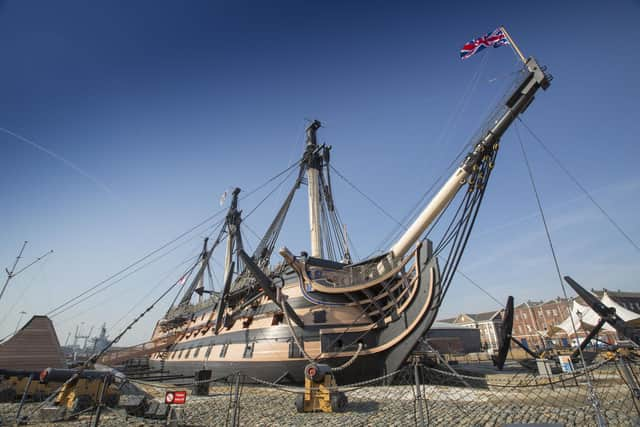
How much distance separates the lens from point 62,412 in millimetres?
7887

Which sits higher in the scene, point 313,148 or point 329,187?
point 313,148

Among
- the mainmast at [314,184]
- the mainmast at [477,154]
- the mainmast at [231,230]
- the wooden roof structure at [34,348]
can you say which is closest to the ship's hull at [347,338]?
the mainmast at [477,154]

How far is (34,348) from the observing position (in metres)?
19.0

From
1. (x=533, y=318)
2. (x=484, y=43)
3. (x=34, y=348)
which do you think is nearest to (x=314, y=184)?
(x=484, y=43)

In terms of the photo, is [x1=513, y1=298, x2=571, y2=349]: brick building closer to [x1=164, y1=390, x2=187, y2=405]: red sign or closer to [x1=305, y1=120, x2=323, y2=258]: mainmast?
[x1=305, y1=120, x2=323, y2=258]: mainmast

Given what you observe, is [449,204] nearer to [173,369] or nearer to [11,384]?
[11,384]

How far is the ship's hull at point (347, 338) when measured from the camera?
11.7 m

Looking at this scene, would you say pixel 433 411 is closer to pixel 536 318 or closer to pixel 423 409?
pixel 423 409

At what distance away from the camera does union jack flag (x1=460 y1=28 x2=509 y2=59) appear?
393 inches

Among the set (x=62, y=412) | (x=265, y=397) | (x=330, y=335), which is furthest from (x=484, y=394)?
(x=62, y=412)

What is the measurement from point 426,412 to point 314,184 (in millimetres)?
15741

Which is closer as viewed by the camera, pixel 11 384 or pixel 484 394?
pixel 484 394

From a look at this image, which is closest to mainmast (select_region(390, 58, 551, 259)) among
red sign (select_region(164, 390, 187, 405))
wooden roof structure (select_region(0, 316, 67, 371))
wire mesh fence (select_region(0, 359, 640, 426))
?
wire mesh fence (select_region(0, 359, 640, 426))

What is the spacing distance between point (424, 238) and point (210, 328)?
16.9 metres
